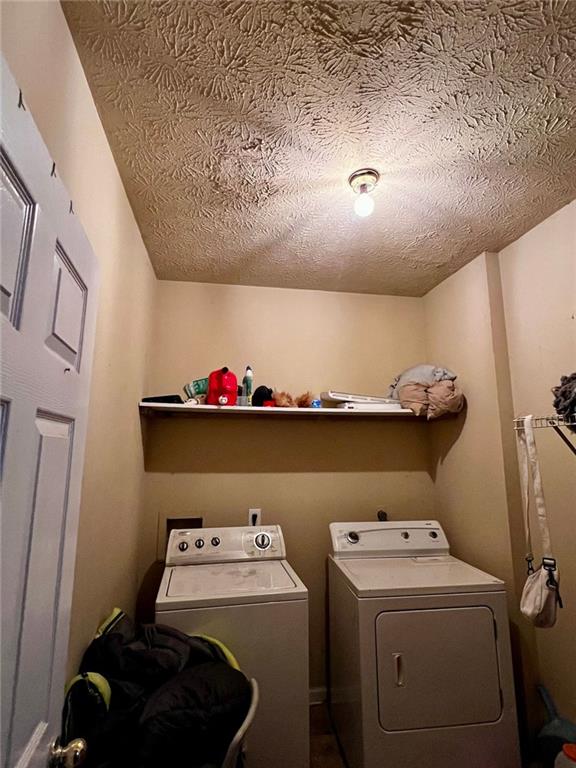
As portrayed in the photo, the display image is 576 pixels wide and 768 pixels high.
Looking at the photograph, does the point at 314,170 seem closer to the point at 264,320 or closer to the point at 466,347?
the point at 264,320

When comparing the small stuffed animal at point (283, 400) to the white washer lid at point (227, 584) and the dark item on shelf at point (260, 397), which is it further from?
the white washer lid at point (227, 584)

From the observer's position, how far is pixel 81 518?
1.11 m

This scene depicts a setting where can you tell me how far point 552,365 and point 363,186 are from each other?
3.94 feet

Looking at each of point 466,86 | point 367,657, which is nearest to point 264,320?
point 466,86

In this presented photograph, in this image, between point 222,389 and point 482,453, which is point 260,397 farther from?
point 482,453

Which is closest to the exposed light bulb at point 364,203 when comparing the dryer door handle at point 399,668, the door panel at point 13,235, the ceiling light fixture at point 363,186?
the ceiling light fixture at point 363,186

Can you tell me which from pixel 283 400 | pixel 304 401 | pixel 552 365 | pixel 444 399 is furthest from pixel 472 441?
pixel 283 400

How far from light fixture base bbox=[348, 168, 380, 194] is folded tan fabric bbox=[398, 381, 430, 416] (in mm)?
1153

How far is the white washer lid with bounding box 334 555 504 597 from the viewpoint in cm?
161

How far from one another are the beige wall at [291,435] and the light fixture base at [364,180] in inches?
43.8

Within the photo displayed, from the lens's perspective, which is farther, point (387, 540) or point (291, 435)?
point (291, 435)

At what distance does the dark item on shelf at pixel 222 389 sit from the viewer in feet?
6.66

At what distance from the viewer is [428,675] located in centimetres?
154

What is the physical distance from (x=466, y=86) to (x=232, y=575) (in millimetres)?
2084
